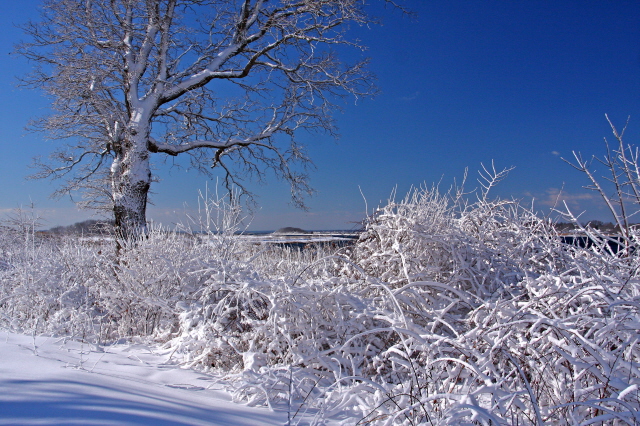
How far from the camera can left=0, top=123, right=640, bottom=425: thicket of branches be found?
2445mm

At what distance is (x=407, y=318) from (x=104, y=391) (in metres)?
2.58

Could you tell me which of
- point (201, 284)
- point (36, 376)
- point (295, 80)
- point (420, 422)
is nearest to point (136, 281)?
point (201, 284)

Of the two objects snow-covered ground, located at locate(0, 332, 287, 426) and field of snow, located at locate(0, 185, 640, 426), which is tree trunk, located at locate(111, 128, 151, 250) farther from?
snow-covered ground, located at locate(0, 332, 287, 426)

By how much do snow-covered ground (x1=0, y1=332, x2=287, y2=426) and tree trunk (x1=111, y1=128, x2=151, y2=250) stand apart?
573 cm

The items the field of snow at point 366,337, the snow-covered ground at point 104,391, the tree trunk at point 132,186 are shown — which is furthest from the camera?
the tree trunk at point 132,186

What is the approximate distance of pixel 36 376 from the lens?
261cm

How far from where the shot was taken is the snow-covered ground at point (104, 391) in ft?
6.68

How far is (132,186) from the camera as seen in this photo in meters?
9.47

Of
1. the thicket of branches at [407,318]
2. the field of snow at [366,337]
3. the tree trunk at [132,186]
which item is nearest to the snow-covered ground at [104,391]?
the field of snow at [366,337]

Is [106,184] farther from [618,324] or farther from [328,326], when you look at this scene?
[618,324]

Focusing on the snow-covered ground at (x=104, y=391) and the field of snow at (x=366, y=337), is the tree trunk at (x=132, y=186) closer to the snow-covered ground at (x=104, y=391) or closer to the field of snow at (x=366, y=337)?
the field of snow at (x=366, y=337)

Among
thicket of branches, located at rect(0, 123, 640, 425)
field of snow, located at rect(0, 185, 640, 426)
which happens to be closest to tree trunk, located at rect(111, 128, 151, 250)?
thicket of branches, located at rect(0, 123, 640, 425)

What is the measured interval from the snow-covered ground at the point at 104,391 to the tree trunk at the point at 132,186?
5.73 metres

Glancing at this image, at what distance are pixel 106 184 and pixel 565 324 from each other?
12.8 metres
